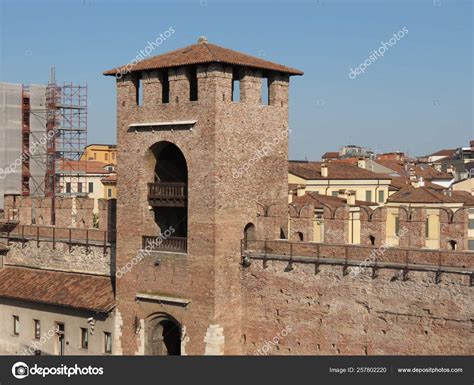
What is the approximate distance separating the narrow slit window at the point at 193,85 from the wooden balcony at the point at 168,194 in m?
2.67

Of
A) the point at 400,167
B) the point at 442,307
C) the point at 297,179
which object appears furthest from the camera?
the point at 400,167

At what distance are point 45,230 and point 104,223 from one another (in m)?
3.03

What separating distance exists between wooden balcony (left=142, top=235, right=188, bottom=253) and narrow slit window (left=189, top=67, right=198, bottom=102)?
4.31m

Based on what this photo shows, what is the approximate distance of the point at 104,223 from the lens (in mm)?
29625

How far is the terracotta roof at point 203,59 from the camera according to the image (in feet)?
81.3

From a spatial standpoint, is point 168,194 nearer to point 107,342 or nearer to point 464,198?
point 107,342

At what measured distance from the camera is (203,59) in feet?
80.8

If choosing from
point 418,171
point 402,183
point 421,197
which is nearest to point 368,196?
point 402,183

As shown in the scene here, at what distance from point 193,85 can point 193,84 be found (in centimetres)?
4

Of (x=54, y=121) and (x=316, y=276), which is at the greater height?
(x=54, y=121)

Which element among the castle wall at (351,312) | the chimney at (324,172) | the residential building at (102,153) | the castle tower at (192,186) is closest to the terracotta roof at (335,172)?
the chimney at (324,172)

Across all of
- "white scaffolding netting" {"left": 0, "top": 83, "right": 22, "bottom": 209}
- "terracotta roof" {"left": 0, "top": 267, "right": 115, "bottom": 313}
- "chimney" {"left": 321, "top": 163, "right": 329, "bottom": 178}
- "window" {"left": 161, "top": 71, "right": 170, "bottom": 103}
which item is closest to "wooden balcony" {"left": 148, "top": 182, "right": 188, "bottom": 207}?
"window" {"left": 161, "top": 71, "right": 170, "bottom": 103}

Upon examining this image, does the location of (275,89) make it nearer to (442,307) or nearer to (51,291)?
(442,307)
